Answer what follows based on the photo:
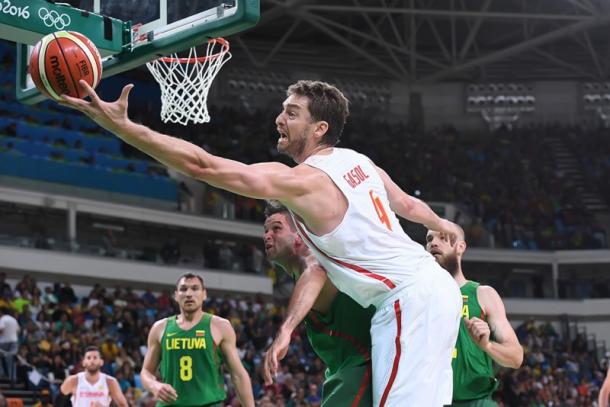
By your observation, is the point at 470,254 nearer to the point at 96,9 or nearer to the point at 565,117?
the point at 565,117

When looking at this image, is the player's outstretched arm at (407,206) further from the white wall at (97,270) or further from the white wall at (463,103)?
the white wall at (463,103)

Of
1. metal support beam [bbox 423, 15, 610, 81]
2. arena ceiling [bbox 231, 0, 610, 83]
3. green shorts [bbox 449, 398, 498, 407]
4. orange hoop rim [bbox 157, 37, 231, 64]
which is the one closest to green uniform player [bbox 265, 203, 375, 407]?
green shorts [bbox 449, 398, 498, 407]

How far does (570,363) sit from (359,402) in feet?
72.0

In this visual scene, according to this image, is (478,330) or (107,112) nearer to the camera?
(107,112)

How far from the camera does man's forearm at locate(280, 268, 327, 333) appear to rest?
172 inches

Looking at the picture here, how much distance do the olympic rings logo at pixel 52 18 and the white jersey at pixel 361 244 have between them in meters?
3.61

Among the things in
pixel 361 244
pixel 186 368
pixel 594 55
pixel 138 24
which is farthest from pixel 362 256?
pixel 594 55

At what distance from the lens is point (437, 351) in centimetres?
435

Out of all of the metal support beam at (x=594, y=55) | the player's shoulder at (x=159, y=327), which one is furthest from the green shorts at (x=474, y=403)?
the metal support beam at (x=594, y=55)

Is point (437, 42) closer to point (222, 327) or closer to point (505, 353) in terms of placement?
point (222, 327)

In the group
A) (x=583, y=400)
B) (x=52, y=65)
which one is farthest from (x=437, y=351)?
(x=583, y=400)

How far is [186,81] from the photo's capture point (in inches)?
340

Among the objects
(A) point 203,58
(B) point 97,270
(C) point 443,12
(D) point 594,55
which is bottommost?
(B) point 97,270

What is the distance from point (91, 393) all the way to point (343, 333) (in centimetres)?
691
